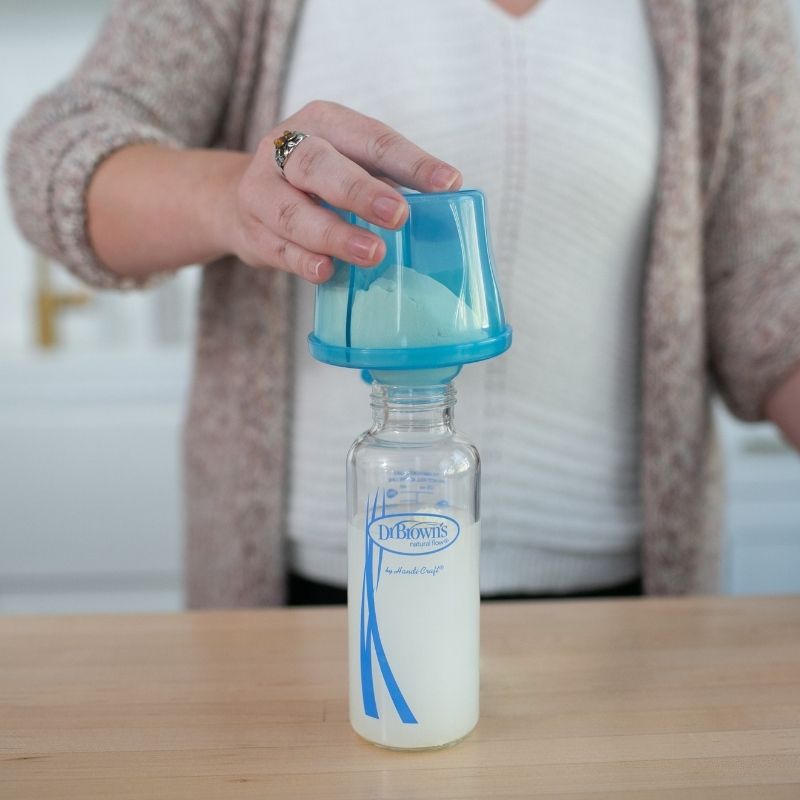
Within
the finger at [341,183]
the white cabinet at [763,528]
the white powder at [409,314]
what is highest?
the finger at [341,183]

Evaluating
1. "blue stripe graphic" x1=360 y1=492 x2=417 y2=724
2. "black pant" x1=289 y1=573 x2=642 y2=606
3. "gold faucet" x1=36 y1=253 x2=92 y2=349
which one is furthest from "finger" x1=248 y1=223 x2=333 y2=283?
"gold faucet" x1=36 y1=253 x2=92 y2=349

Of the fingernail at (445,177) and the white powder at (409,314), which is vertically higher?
the fingernail at (445,177)

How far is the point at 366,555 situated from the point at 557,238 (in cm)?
38

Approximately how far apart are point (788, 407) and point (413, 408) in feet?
1.40

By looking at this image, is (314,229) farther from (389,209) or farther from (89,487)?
(89,487)

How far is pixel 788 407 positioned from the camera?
0.77m

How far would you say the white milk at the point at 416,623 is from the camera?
45 centimetres

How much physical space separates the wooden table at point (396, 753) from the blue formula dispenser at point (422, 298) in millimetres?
186

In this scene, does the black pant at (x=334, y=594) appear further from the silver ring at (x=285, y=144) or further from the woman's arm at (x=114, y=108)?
the silver ring at (x=285, y=144)

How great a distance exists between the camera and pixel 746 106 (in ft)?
2.57

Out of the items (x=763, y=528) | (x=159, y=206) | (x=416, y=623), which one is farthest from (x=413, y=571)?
(x=763, y=528)

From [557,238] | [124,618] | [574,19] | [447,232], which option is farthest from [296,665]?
[574,19]

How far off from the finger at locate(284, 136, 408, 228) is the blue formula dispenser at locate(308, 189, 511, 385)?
1cm

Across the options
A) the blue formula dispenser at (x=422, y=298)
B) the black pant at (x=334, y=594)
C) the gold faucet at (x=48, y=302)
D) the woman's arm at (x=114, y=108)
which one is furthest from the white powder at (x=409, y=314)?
the gold faucet at (x=48, y=302)
